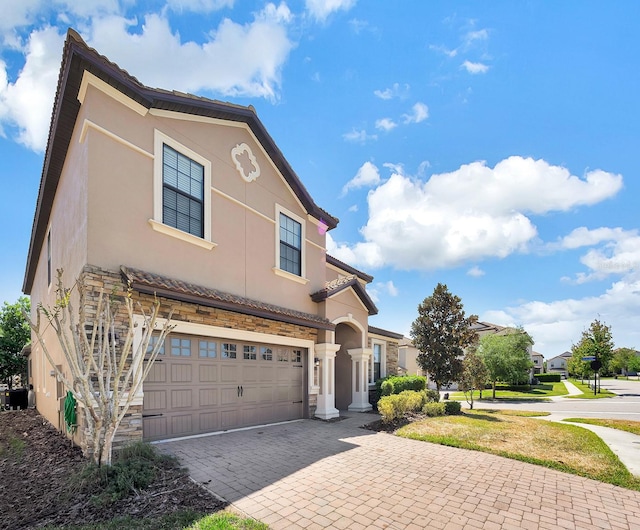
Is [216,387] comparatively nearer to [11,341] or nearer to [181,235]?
[181,235]

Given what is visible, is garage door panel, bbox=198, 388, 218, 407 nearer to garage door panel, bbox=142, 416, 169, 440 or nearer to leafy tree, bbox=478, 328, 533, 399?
garage door panel, bbox=142, 416, 169, 440

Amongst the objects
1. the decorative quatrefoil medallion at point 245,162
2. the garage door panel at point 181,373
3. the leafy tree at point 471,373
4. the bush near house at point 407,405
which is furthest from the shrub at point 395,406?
the decorative quatrefoil medallion at point 245,162

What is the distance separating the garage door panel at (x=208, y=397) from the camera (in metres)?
8.85

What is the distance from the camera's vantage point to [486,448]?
8.70m

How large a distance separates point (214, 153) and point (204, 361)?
214 inches

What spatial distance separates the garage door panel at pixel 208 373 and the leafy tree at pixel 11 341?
23856mm

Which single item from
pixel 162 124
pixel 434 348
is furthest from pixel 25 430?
pixel 434 348

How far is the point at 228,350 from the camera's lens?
9.72 meters

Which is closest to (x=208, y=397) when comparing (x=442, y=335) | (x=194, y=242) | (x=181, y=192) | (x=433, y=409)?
→ (x=194, y=242)

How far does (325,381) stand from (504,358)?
21625 millimetres

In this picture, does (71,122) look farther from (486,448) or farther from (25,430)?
(486,448)

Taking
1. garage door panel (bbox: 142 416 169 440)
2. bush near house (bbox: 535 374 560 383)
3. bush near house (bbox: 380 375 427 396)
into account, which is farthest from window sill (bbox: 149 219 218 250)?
bush near house (bbox: 535 374 560 383)

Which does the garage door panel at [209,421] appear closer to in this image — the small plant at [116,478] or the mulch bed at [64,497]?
the mulch bed at [64,497]

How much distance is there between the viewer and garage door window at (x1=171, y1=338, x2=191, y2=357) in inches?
333
